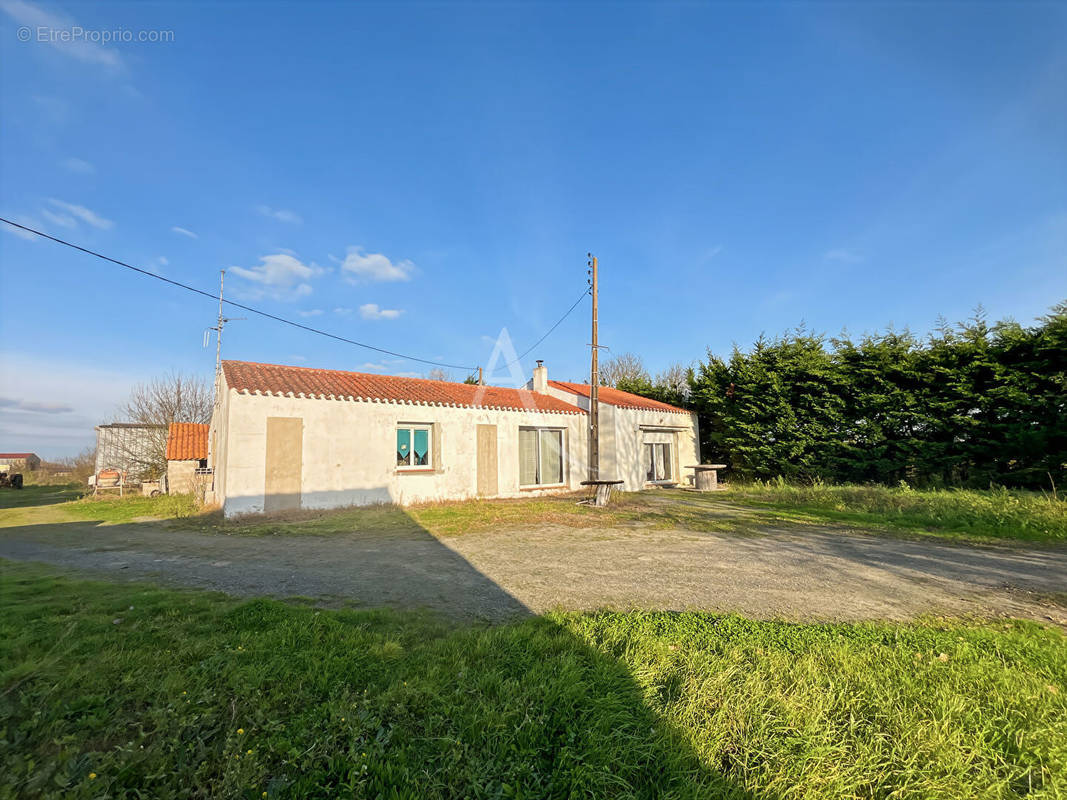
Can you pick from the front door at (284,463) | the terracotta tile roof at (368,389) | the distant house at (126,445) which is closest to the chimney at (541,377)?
the terracotta tile roof at (368,389)

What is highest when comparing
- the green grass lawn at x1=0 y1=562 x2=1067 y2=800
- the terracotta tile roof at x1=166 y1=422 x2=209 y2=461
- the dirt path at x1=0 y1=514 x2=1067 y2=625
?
the terracotta tile roof at x1=166 y1=422 x2=209 y2=461

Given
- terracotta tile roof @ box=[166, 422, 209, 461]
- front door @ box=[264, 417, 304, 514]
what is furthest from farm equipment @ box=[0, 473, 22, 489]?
front door @ box=[264, 417, 304, 514]

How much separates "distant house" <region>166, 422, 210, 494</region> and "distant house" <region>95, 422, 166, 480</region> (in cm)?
445

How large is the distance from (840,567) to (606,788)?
5545mm

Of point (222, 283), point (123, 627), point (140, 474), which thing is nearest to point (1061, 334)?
point (123, 627)

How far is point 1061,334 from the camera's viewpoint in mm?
11406

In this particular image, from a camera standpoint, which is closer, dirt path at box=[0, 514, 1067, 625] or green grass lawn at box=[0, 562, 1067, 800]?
green grass lawn at box=[0, 562, 1067, 800]

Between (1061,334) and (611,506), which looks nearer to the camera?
(1061,334)

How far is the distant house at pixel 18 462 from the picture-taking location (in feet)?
119

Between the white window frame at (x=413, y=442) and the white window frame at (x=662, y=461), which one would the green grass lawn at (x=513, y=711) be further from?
the white window frame at (x=662, y=461)

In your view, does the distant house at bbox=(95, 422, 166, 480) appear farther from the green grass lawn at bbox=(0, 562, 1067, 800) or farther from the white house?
the green grass lawn at bbox=(0, 562, 1067, 800)

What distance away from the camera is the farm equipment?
1018 inches

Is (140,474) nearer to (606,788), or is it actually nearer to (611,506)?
(611,506)

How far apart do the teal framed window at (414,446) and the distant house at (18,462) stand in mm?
39631
